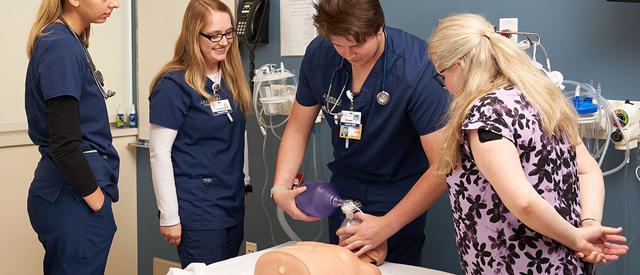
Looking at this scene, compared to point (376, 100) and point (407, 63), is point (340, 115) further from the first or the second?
point (407, 63)

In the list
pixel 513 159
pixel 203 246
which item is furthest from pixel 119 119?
pixel 513 159

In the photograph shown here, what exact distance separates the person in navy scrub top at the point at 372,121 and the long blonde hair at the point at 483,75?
1.03 ft

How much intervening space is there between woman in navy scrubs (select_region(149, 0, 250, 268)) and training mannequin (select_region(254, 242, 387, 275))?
0.64 metres

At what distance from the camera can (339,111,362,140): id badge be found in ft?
6.42

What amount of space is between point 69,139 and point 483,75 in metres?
1.16

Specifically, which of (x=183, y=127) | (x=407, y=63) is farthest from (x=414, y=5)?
(x=183, y=127)

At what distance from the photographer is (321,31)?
1.76m

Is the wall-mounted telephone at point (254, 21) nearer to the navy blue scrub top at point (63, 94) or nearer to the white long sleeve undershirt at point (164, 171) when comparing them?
the white long sleeve undershirt at point (164, 171)

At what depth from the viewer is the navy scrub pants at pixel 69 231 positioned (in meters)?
1.93

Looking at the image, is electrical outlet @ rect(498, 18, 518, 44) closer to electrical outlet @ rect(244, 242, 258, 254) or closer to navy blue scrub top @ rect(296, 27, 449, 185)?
navy blue scrub top @ rect(296, 27, 449, 185)

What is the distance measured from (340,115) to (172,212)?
0.67 m

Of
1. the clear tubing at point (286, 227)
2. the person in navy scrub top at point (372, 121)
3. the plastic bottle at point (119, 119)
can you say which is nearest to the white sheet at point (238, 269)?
the person in navy scrub top at point (372, 121)

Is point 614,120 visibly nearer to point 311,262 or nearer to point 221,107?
point 311,262

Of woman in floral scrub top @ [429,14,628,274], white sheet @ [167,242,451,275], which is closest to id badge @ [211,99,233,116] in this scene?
white sheet @ [167,242,451,275]
